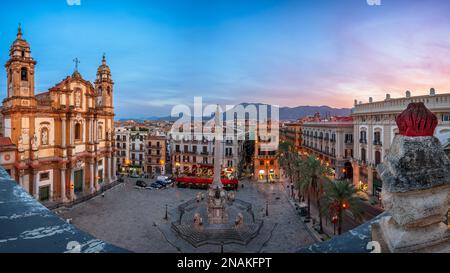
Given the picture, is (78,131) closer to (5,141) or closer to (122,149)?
(5,141)

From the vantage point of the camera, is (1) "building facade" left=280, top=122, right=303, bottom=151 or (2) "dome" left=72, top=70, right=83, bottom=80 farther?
(1) "building facade" left=280, top=122, right=303, bottom=151

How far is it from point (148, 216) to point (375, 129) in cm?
3046

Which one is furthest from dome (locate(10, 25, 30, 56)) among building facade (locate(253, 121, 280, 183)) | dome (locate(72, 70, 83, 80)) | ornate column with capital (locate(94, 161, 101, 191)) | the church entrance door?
building facade (locate(253, 121, 280, 183))

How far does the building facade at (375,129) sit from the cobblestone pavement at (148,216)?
38.1 ft

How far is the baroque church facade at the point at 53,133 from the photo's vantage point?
30.5 meters

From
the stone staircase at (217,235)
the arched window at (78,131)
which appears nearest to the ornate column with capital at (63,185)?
the arched window at (78,131)

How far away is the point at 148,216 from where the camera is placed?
28.9 metres

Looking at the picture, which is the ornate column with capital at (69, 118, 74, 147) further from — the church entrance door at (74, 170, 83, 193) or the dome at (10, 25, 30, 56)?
the dome at (10, 25, 30, 56)

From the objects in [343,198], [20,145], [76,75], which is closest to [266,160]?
[343,198]

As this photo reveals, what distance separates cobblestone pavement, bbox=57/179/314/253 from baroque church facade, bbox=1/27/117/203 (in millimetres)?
4311

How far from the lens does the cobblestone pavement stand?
22.0 metres

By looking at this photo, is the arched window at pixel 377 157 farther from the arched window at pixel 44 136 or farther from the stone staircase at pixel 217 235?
the arched window at pixel 44 136

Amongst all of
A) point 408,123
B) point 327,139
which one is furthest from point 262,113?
point 408,123
